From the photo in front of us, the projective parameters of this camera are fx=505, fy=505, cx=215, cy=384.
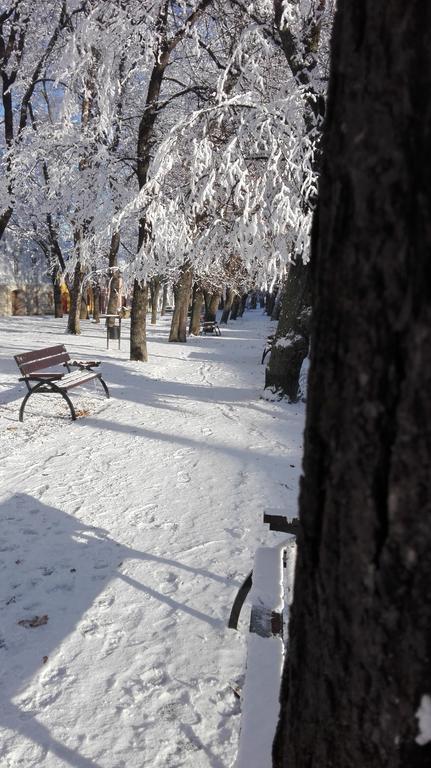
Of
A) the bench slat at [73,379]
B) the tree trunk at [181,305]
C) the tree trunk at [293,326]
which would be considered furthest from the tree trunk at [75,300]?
the tree trunk at [293,326]

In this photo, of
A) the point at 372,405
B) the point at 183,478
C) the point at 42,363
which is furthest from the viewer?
the point at 42,363

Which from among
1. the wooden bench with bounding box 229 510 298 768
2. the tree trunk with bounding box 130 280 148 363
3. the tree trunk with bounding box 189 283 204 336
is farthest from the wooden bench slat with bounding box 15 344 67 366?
the tree trunk with bounding box 189 283 204 336

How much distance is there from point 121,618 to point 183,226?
6.81 metres

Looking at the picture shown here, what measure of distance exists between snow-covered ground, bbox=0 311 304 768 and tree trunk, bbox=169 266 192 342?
9708mm

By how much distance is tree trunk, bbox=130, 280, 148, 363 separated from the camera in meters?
11.4

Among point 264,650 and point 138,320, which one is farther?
point 138,320

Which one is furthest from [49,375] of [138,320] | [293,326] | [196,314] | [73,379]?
[196,314]

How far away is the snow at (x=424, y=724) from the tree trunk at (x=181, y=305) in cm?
1552

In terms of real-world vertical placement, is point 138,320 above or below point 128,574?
above

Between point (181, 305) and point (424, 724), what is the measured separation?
16923 millimetres

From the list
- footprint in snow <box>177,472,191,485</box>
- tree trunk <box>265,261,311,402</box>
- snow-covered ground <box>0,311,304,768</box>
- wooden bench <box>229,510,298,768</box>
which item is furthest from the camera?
tree trunk <box>265,261,311,402</box>

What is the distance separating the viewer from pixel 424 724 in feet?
2.88

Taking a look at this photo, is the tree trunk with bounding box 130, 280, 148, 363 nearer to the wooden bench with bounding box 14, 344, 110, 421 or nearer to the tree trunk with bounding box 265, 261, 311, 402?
the wooden bench with bounding box 14, 344, 110, 421

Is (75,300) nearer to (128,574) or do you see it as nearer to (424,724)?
(128,574)
